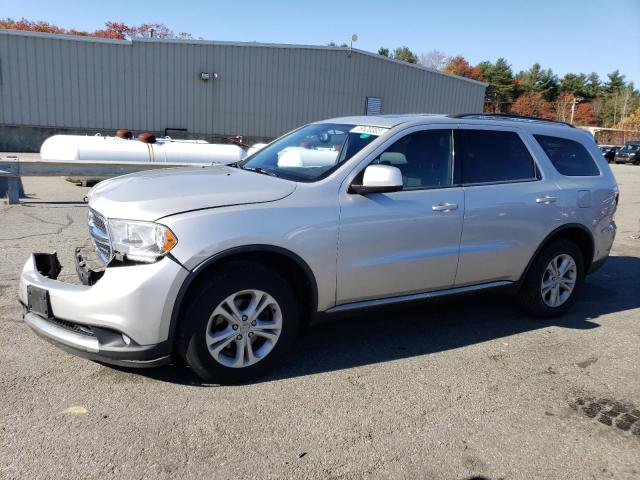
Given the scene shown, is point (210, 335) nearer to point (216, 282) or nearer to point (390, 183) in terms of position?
point (216, 282)

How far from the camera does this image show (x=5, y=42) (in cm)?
1981

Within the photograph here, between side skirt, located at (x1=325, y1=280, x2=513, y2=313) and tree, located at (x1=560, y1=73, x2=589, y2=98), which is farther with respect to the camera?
tree, located at (x1=560, y1=73, x2=589, y2=98)

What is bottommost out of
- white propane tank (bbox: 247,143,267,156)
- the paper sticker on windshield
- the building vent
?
white propane tank (bbox: 247,143,267,156)

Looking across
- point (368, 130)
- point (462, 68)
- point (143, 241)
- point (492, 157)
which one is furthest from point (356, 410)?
point (462, 68)

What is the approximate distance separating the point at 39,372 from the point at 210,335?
1193 millimetres

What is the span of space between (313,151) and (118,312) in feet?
6.44

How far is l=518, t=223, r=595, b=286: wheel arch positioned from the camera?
488 cm

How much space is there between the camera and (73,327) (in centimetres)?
335

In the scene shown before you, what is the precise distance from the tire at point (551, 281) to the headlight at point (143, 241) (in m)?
3.37

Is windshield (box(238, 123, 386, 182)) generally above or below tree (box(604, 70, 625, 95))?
below

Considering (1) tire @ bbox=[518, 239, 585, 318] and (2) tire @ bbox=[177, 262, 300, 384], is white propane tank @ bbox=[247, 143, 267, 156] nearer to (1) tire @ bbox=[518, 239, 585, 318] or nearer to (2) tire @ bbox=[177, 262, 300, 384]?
(2) tire @ bbox=[177, 262, 300, 384]

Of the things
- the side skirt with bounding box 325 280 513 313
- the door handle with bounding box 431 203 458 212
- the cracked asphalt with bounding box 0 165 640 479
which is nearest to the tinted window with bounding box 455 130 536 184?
the door handle with bounding box 431 203 458 212

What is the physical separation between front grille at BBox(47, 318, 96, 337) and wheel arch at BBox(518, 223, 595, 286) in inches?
142

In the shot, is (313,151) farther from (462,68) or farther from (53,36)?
(462,68)
